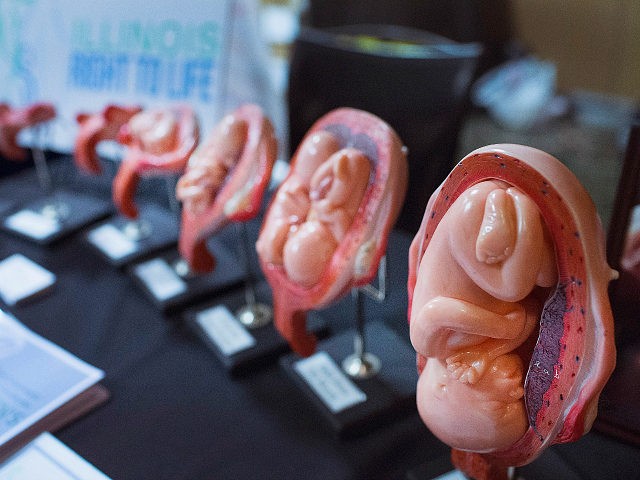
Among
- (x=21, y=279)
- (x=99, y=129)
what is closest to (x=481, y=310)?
(x=99, y=129)

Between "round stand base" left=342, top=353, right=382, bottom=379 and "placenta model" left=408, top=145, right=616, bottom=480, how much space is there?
0.28 metres

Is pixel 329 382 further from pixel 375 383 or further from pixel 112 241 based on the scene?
pixel 112 241

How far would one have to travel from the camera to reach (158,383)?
0.97 metres

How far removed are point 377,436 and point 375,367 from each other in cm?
10

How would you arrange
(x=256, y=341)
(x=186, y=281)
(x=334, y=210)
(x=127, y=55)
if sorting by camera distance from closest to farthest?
(x=334, y=210) < (x=256, y=341) < (x=186, y=281) < (x=127, y=55)

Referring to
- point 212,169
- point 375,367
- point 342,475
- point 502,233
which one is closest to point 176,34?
point 212,169

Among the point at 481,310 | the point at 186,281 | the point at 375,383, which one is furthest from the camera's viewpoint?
the point at 186,281

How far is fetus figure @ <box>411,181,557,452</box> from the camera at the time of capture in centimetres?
49

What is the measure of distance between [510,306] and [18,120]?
116 centimetres

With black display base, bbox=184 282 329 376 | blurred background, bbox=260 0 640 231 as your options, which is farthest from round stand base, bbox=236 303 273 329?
blurred background, bbox=260 0 640 231

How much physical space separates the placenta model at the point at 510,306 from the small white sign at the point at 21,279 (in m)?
0.84

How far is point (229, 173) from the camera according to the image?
903 millimetres

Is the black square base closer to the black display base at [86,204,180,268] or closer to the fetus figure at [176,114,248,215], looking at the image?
the fetus figure at [176,114,248,215]

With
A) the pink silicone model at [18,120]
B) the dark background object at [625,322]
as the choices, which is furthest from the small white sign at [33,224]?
the dark background object at [625,322]
